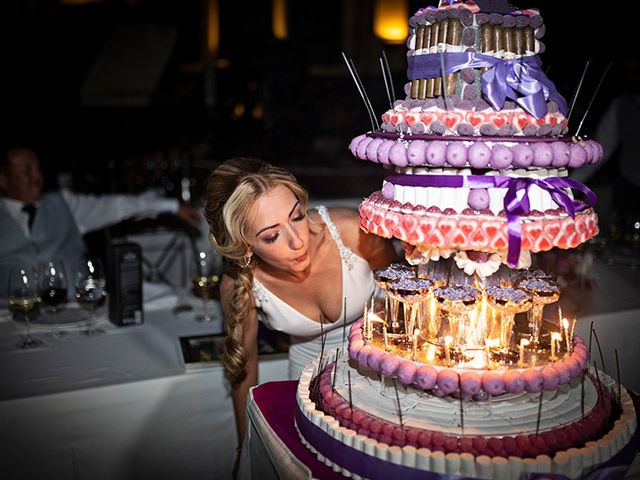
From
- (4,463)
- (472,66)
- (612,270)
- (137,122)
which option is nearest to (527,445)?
(472,66)

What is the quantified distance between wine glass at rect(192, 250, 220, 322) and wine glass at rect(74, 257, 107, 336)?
17.3 inches

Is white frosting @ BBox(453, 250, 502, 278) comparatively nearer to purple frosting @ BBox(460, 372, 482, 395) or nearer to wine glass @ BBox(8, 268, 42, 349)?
purple frosting @ BBox(460, 372, 482, 395)

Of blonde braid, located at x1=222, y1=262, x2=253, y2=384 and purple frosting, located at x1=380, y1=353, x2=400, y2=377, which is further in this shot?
blonde braid, located at x1=222, y1=262, x2=253, y2=384

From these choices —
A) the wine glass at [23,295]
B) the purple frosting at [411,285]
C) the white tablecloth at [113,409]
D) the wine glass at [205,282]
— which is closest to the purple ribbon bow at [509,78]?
the purple frosting at [411,285]

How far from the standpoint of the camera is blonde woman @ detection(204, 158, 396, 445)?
2314 millimetres

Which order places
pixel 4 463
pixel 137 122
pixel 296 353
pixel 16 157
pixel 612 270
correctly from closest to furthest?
pixel 4 463 < pixel 296 353 < pixel 612 270 < pixel 16 157 < pixel 137 122

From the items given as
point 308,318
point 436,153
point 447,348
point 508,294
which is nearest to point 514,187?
point 436,153

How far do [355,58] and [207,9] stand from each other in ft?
9.13

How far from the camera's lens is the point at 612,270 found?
147 inches

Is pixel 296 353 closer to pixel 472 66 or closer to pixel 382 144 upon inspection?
pixel 382 144

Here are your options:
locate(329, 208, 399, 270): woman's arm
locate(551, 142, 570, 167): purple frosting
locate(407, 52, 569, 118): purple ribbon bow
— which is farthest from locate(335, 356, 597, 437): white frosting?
locate(329, 208, 399, 270): woman's arm

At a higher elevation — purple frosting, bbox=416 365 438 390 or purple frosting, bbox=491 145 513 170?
purple frosting, bbox=491 145 513 170

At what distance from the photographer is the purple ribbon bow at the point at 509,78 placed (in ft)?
5.57

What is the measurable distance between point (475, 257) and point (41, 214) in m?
3.35
